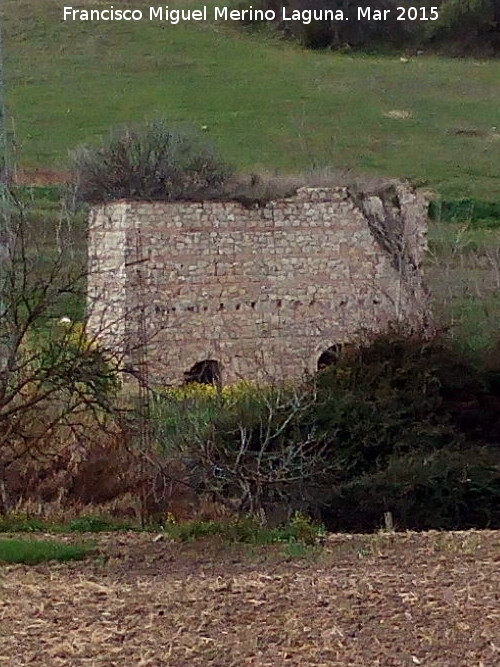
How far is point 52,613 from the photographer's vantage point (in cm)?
589

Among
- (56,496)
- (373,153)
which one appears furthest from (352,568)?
(373,153)

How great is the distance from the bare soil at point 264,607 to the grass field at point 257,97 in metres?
24.3

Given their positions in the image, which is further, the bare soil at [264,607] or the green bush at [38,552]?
the green bush at [38,552]

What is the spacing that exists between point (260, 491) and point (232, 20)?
40.4 metres

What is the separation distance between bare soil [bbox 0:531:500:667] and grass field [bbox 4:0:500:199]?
79.8 feet

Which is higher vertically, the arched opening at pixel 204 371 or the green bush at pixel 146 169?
the green bush at pixel 146 169

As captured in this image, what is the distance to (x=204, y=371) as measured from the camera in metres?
19.2

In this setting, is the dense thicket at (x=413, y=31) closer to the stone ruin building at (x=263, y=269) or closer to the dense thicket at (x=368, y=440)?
the stone ruin building at (x=263, y=269)

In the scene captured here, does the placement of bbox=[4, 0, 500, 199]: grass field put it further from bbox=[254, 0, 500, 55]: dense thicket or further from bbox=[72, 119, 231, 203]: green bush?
bbox=[72, 119, 231, 203]: green bush

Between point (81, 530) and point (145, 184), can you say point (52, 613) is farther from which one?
point (145, 184)

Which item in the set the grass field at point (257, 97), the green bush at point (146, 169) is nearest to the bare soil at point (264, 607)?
the green bush at point (146, 169)

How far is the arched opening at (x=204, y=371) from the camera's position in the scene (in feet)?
61.9

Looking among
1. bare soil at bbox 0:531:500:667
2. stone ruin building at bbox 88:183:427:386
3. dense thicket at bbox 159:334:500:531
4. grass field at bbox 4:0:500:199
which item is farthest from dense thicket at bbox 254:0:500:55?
bare soil at bbox 0:531:500:667

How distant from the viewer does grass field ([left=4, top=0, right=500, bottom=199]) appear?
115 ft
